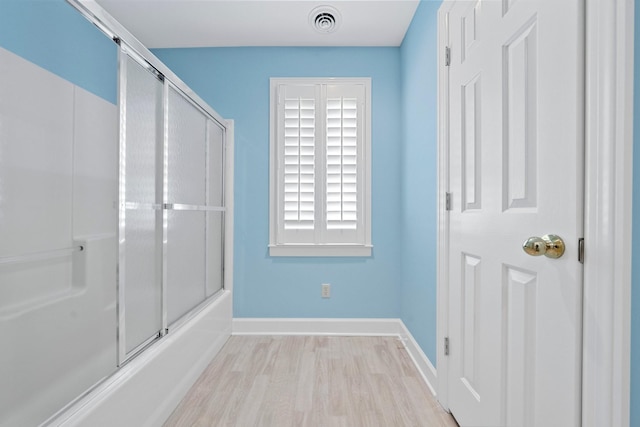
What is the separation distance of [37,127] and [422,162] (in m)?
1.87

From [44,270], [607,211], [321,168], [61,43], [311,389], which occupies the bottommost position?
[311,389]

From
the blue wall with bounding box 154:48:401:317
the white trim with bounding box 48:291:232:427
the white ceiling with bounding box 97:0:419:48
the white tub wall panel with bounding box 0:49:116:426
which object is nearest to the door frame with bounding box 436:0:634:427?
the white trim with bounding box 48:291:232:427

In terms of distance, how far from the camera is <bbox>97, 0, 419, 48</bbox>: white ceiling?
2328mm

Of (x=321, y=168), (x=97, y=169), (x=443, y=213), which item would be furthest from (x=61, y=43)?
(x=443, y=213)

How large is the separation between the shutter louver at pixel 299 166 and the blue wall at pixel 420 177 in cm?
72

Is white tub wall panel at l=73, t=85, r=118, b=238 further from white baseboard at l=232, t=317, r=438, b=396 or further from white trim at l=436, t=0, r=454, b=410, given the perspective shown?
white baseboard at l=232, t=317, r=438, b=396

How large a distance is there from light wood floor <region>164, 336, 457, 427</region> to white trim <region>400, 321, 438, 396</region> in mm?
39

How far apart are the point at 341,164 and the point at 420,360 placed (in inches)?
59.3

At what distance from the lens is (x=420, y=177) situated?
87.6 inches

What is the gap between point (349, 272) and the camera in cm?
285

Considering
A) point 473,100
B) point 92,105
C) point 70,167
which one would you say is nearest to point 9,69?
point 92,105

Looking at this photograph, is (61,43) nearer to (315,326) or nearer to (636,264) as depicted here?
(636,264)

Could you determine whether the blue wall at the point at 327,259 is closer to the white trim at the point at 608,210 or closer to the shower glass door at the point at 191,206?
the shower glass door at the point at 191,206

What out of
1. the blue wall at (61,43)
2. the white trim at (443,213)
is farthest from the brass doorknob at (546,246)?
the blue wall at (61,43)
